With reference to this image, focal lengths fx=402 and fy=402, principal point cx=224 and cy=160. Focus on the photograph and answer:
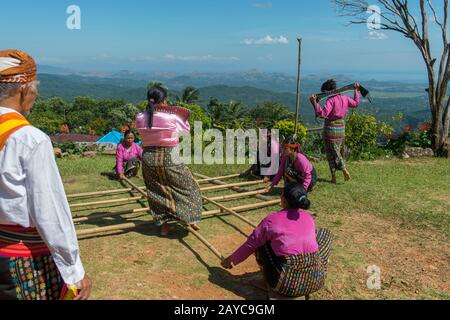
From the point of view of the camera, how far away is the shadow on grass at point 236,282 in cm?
339

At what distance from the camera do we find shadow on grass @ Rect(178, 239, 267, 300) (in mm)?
3393

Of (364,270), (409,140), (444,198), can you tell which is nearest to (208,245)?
(364,270)

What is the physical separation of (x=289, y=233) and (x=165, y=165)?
1.85 meters

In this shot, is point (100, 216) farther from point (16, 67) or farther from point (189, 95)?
point (189, 95)

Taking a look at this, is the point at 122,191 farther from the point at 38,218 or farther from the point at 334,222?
the point at 38,218

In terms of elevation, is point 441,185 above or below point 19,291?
below

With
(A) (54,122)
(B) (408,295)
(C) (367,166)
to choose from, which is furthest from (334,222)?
(A) (54,122)

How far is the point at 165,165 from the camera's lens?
173 inches

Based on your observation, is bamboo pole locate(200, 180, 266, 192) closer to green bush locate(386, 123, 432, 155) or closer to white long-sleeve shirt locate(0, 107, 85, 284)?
white long-sleeve shirt locate(0, 107, 85, 284)

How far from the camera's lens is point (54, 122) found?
177 feet

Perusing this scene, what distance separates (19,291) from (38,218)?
397 mm

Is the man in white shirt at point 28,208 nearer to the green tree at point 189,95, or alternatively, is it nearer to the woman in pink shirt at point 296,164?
the woman in pink shirt at point 296,164

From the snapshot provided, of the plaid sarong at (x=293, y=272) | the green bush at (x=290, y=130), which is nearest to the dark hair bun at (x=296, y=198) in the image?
the plaid sarong at (x=293, y=272)
